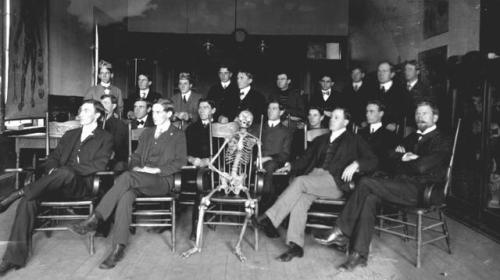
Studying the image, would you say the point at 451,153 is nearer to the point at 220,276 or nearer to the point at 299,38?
the point at 220,276

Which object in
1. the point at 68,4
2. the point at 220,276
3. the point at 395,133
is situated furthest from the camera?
the point at 68,4

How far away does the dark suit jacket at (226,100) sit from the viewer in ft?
19.3

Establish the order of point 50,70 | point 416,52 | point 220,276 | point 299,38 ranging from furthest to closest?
point 299,38
point 50,70
point 416,52
point 220,276

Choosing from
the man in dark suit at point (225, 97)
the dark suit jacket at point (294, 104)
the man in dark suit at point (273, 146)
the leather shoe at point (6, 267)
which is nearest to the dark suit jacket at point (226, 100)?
the man in dark suit at point (225, 97)

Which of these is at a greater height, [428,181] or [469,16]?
[469,16]

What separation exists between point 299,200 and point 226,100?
2557 millimetres

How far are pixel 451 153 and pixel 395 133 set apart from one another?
883 millimetres

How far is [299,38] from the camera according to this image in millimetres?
9547

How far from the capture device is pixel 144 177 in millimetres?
3838

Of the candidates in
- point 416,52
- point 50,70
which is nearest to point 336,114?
point 416,52

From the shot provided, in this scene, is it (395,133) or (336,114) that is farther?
(395,133)

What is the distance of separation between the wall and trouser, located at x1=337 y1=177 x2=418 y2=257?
2340 mm

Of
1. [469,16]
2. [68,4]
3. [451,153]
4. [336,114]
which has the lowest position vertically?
[451,153]


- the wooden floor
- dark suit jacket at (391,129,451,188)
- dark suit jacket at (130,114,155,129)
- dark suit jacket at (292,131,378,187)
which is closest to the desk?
the wooden floor
